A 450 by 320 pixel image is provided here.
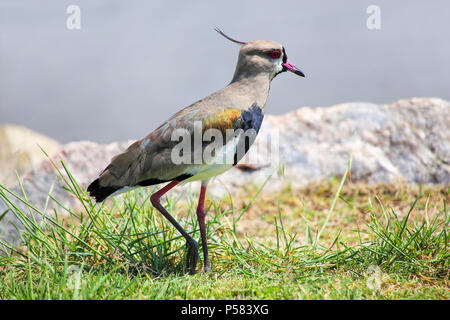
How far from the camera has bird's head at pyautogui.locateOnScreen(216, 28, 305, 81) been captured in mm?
4012

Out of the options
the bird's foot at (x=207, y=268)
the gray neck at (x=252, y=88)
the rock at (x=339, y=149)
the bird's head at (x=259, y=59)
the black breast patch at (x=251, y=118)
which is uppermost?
the bird's head at (x=259, y=59)

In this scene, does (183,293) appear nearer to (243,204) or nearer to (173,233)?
(173,233)

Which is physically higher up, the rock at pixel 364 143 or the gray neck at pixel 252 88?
the gray neck at pixel 252 88

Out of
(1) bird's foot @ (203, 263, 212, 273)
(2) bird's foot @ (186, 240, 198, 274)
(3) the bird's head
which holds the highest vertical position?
(3) the bird's head

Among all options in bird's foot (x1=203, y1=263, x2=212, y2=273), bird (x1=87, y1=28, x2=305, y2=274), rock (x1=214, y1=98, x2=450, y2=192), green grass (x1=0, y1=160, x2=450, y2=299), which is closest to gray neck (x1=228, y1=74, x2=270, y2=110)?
bird (x1=87, y1=28, x2=305, y2=274)

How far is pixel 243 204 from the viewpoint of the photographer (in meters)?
6.38

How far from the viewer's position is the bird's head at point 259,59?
158 inches

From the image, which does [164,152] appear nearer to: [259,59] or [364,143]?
[259,59]

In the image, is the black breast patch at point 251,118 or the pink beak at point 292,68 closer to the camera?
the black breast patch at point 251,118

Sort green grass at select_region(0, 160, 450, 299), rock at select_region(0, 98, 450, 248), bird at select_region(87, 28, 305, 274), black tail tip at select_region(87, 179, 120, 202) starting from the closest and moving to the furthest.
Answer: green grass at select_region(0, 160, 450, 299) → bird at select_region(87, 28, 305, 274) → black tail tip at select_region(87, 179, 120, 202) → rock at select_region(0, 98, 450, 248)

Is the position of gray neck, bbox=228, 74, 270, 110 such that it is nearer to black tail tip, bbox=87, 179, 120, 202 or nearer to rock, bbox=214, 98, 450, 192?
black tail tip, bbox=87, 179, 120, 202

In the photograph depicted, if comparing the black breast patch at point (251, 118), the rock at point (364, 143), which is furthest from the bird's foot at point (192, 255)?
the rock at point (364, 143)

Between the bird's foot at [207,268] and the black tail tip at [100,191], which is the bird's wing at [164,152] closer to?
the black tail tip at [100,191]

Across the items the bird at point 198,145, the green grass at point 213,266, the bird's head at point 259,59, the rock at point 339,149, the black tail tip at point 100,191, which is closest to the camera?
the green grass at point 213,266
